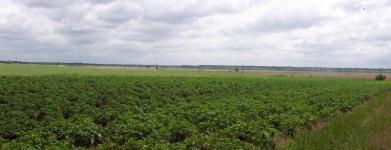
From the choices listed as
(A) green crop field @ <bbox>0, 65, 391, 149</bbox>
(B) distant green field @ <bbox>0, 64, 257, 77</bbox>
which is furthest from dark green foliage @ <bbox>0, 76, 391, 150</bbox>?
(B) distant green field @ <bbox>0, 64, 257, 77</bbox>

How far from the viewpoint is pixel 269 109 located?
2067cm

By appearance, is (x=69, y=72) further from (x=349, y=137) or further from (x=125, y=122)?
(x=349, y=137)

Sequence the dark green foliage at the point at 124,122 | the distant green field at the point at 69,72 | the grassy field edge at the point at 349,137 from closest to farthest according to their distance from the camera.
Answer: the grassy field edge at the point at 349,137 → the dark green foliage at the point at 124,122 → the distant green field at the point at 69,72

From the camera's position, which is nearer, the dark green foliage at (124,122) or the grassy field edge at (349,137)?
the grassy field edge at (349,137)

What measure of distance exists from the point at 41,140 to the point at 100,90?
53.1ft

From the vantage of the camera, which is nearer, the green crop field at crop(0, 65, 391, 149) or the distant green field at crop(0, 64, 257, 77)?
the green crop field at crop(0, 65, 391, 149)

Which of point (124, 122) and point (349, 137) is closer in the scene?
point (349, 137)

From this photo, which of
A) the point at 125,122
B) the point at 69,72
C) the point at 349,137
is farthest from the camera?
the point at 69,72

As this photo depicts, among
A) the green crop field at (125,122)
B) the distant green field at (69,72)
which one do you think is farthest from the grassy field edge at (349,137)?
the distant green field at (69,72)

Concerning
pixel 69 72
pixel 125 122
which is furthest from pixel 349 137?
pixel 69 72

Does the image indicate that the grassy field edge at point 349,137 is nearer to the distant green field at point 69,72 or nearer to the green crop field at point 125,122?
the green crop field at point 125,122

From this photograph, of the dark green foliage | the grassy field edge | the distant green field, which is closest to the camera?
the grassy field edge

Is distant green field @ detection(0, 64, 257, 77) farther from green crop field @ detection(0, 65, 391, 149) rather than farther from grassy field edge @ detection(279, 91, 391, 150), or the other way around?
grassy field edge @ detection(279, 91, 391, 150)

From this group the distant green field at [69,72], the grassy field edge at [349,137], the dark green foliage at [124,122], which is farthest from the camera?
the distant green field at [69,72]
